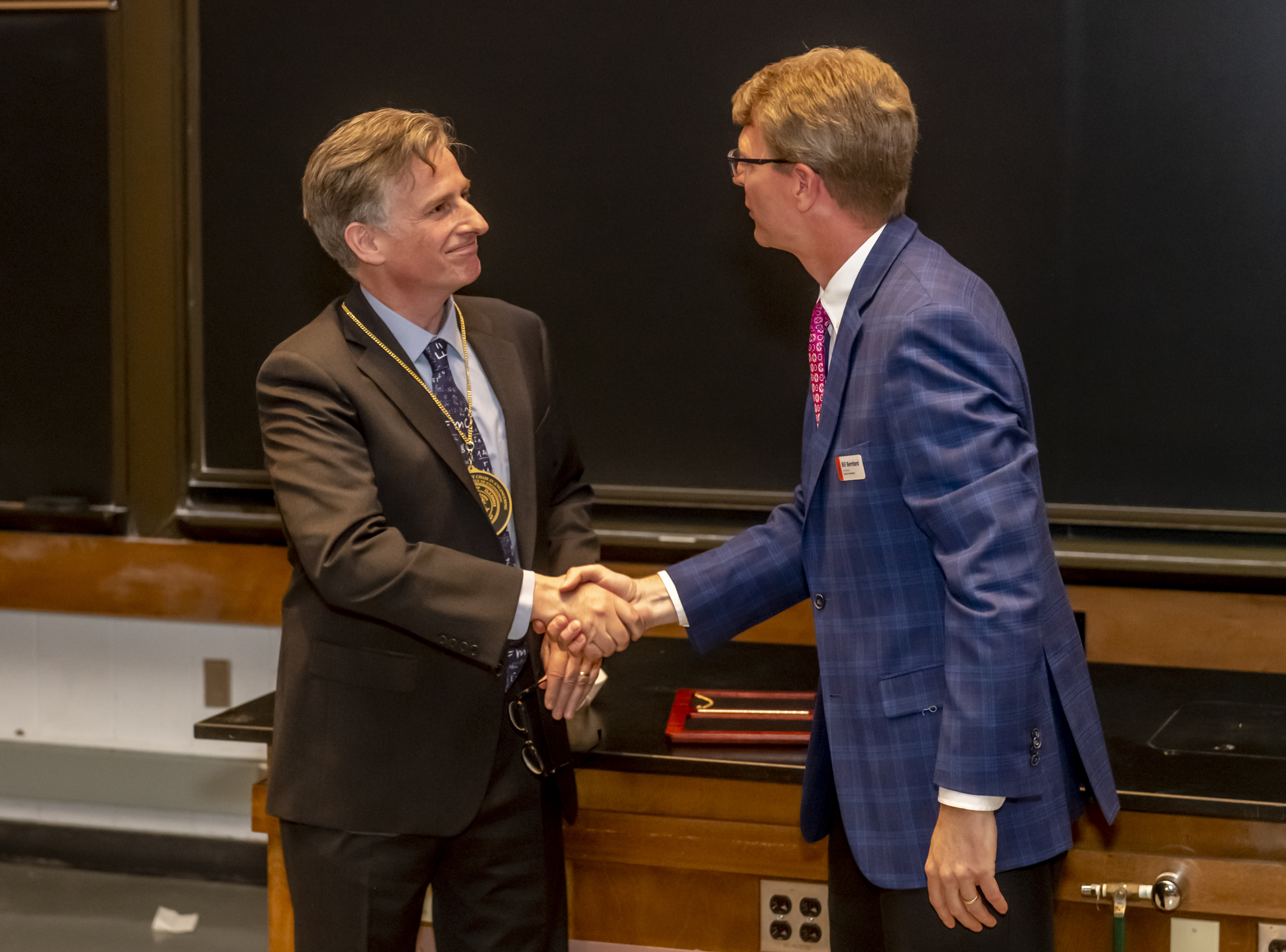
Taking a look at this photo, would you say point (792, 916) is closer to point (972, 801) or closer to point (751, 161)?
point (972, 801)

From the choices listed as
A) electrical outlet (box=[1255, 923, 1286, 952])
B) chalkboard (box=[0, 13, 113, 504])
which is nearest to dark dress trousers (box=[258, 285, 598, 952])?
electrical outlet (box=[1255, 923, 1286, 952])

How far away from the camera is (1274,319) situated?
8.15ft

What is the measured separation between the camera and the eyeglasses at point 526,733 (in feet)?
5.61

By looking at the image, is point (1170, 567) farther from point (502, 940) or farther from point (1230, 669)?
point (502, 940)

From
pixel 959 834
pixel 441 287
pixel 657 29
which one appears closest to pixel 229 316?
pixel 657 29

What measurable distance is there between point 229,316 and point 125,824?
1.54 metres

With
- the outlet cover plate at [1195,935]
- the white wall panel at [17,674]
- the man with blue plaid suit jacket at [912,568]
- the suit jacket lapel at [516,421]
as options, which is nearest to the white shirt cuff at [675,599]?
the suit jacket lapel at [516,421]

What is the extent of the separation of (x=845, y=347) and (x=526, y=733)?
0.71m

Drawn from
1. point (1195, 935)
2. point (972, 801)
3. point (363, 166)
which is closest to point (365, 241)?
point (363, 166)

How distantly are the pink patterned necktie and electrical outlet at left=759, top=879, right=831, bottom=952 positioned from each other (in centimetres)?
78

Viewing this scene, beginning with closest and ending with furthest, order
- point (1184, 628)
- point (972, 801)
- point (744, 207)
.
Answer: point (972, 801) < point (1184, 628) < point (744, 207)

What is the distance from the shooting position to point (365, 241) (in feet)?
5.74

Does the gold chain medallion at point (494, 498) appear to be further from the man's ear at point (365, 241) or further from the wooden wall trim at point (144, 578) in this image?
the wooden wall trim at point (144, 578)

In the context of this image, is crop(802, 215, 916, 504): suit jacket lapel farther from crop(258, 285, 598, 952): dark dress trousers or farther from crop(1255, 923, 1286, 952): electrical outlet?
crop(1255, 923, 1286, 952): electrical outlet
